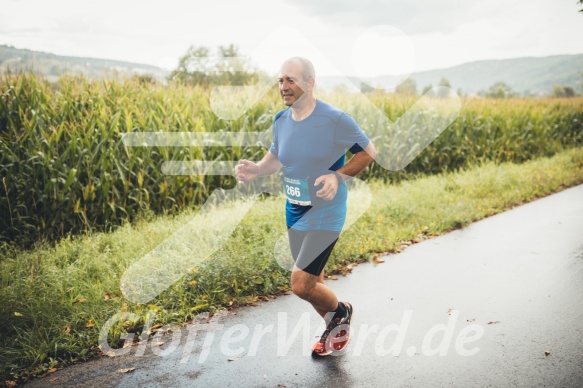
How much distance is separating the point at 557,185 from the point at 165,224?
9.09 meters

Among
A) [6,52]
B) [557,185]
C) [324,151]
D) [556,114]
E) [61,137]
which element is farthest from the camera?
[556,114]

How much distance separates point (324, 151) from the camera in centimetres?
349

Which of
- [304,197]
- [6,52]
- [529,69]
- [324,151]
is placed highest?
[529,69]

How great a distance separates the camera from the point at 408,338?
421 cm

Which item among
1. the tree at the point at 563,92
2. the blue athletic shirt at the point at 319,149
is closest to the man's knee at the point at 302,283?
the blue athletic shirt at the point at 319,149

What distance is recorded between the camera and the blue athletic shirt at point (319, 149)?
349 centimetres

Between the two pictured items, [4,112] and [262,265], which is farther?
[4,112]

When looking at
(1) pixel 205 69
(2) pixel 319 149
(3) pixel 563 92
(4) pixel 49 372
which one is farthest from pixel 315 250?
(3) pixel 563 92

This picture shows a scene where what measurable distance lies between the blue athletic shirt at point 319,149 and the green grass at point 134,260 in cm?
186

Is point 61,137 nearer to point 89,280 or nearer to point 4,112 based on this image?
point 4,112

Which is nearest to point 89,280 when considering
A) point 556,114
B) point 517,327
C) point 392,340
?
point 392,340

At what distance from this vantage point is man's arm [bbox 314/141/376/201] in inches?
129

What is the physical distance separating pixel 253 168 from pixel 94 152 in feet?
14.4

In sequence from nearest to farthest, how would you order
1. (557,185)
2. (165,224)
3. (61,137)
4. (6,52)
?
1. (165,224)
2. (61,137)
3. (6,52)
4. (557,185)
